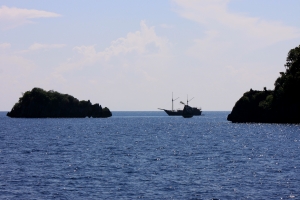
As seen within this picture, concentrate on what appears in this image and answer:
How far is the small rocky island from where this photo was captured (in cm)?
15738

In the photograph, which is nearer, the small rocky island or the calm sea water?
the calm sea water

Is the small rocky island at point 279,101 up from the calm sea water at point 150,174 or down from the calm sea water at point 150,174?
up

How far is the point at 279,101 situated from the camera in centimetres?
16312

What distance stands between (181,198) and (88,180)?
11.7 m

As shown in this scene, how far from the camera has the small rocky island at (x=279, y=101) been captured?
157375 millimetres

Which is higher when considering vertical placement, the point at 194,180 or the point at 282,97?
the point at 282,97

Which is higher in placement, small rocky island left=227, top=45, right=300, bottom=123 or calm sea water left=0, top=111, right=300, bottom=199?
small rocky island left=227, top=45, right=300, bottom=123

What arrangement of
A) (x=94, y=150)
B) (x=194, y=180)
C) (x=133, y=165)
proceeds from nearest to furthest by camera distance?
(x=194, y=180), (x=133, y=165), (x=94, y=150)

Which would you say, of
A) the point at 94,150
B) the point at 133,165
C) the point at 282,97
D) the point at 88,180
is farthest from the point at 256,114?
the point at 88,180

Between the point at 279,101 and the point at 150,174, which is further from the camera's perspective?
the point at 279,101

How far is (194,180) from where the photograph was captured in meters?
48.8

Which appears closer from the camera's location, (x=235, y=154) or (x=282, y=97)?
(x=235, y=154)

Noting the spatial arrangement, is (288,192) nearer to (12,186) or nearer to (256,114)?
(12,186)

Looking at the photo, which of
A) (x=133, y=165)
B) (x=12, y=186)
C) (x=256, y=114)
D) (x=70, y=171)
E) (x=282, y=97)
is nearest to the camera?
(x=12, y=186)
